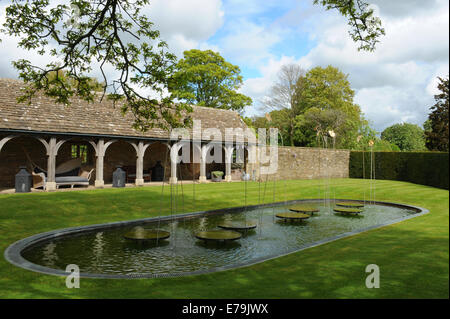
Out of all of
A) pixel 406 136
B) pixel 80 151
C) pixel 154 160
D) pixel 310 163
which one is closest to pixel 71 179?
pixel 80 151

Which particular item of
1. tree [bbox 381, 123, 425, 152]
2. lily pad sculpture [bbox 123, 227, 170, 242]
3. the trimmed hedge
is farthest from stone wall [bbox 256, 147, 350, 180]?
tree [bbox 381, 123, 425, 152]

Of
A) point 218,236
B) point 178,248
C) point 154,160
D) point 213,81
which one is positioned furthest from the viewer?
point 213,81

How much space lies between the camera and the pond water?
6613mm

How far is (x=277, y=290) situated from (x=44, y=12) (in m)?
9.26

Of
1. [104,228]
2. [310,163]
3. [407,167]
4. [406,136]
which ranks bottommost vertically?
[104,228]

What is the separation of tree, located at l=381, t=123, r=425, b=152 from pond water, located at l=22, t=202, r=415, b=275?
2322 inches

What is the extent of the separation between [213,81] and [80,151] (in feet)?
67.0

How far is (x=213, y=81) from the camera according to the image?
3847 centimetres

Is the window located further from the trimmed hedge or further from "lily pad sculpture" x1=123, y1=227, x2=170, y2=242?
the trimmed hedge

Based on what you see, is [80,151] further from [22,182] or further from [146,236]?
[146,236]

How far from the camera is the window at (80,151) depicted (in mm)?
20844

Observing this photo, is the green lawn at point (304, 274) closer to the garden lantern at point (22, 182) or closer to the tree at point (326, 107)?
the garden lantern at point (22, 182)

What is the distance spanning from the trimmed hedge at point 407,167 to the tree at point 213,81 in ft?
47.9
